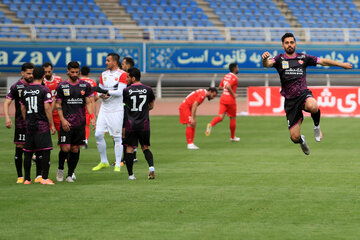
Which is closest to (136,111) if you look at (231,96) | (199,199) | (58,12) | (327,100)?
(199,199)

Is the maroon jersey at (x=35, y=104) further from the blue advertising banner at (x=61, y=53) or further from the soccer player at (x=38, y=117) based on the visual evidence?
the blue advertising banner at (x=61, y=53)

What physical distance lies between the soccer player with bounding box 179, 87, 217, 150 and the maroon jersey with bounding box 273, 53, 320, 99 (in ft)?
17.7

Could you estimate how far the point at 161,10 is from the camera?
3812cm

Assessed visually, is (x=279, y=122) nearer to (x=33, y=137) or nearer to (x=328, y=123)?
(x=328, y=123)

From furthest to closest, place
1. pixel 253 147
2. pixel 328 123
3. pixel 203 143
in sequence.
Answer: pixel 328 123
pixel 203 143
pixel 253 147

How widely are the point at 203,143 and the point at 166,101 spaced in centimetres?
1784

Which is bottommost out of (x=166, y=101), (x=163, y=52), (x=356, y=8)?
(x=166, y=101)

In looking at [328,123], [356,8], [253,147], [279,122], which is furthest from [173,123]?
[356,8]

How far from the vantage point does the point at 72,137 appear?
10.4 m

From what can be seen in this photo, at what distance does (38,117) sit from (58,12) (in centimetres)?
2711

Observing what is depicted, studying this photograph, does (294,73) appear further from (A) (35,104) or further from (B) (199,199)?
(A) (35,104)

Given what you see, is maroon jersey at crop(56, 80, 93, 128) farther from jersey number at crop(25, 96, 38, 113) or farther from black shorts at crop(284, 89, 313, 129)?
black shorts at crop(284, 89, 313, 129)

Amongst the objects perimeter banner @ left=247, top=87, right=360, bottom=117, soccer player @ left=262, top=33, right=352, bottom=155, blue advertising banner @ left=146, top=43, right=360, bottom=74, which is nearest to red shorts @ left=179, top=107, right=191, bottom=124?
soccer player @ left=262, top=33, right=352, bottom=155

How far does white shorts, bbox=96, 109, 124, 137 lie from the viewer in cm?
1206
